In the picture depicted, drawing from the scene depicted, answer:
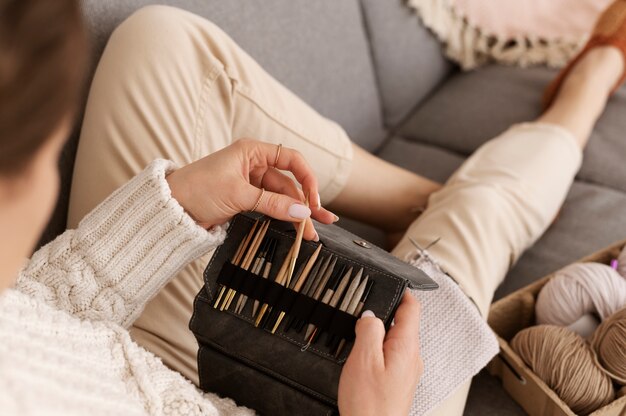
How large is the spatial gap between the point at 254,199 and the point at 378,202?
45 centimetres

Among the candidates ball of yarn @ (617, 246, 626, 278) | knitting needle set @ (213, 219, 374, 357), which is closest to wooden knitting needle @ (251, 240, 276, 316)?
knitting needle set @ (213, 219, 374, 357)

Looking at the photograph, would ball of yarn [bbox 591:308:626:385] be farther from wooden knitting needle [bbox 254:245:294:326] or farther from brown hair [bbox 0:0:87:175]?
brown hair [bbox 0:0:87:175]

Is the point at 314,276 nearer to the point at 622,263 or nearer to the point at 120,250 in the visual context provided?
the point at 120,250

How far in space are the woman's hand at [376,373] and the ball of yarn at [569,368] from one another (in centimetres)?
28

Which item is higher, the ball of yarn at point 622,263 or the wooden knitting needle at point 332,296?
the wooden knitting needle at point 332,296

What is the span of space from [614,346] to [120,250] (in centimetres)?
63

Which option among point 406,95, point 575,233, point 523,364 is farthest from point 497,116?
point 523,364

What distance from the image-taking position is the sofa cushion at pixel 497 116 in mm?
1274

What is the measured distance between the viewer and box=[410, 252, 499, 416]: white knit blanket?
2.67 ft

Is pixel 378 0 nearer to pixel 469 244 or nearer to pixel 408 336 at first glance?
pixel 469 244

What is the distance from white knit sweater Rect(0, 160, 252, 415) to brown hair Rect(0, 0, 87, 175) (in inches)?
11.5

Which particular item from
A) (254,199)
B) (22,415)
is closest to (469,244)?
(254,199)

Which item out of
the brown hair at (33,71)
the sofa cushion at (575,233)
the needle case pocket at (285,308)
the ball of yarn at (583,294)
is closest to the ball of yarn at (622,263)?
the ball of yarn at (583,294)

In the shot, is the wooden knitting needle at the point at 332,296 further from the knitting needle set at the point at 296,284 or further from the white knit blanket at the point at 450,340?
the white knit blanket at the point at 450,340
